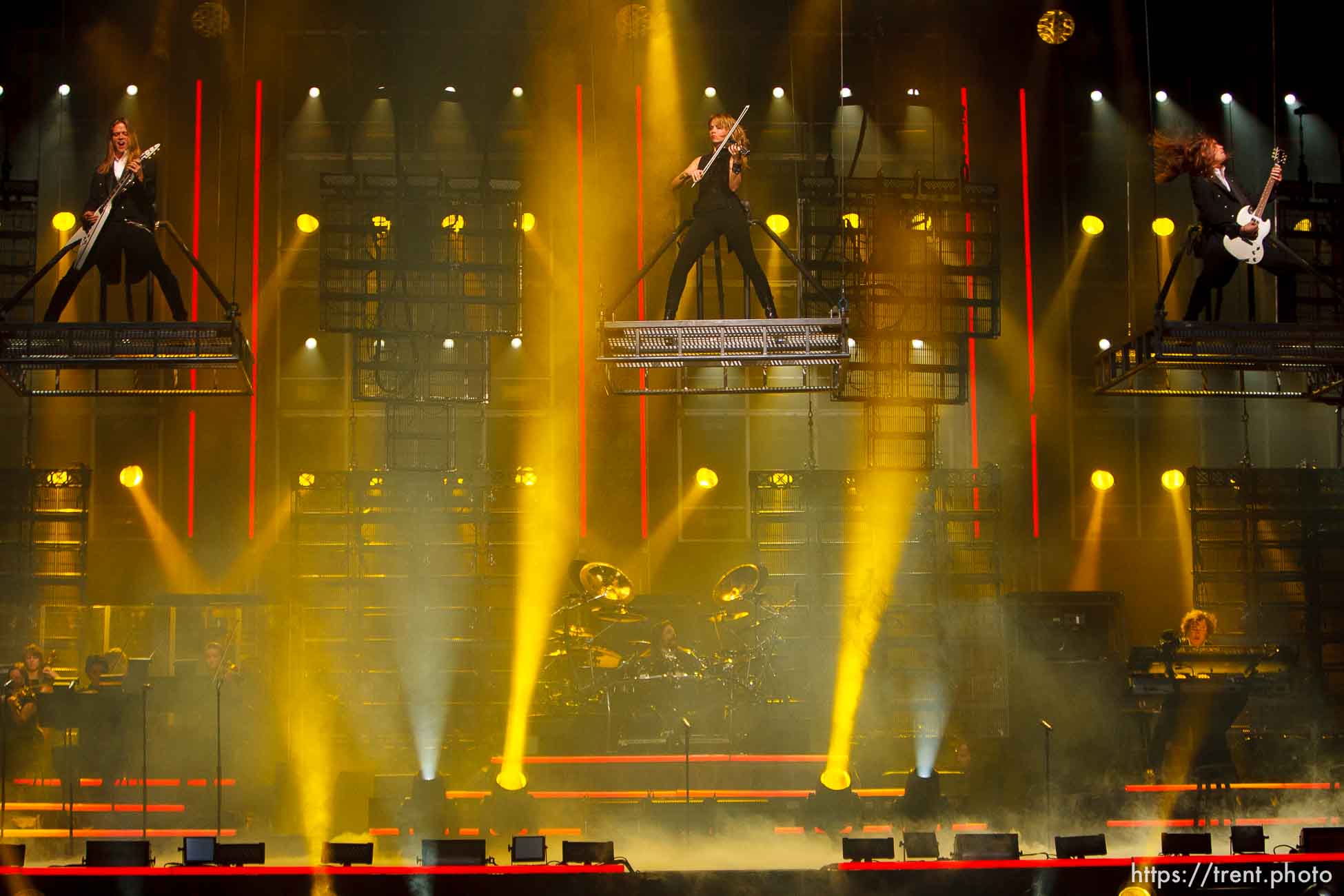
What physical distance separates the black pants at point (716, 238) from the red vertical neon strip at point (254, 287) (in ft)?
24.0

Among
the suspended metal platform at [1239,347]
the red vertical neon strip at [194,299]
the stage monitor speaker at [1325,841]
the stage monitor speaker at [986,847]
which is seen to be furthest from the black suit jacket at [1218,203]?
the red vertical neon strip at [194,299]

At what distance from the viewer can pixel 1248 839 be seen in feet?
28.2

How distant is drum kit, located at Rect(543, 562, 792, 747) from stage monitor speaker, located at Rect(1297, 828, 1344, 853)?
5425 mm

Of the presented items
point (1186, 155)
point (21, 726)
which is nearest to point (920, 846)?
point (1186, 155)

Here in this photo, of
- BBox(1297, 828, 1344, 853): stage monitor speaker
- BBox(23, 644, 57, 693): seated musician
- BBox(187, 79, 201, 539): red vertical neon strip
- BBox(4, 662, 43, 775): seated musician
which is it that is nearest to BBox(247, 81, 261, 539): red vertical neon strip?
BBox(187, 79, 201, 539): red vertical neon strip

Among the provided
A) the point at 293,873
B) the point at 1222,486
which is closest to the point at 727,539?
the point at 1222,486

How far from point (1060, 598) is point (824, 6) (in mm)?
6922

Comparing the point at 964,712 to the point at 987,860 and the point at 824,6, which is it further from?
the point at 824,6

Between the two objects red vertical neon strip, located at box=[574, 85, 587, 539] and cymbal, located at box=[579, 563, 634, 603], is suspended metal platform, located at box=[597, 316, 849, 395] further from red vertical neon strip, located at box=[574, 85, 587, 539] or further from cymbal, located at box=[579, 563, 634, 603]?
red vertical neon strip, located at box=[574, 85, 587, 539]

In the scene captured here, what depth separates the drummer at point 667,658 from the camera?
12.6 meters

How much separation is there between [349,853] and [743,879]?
2.45 metres

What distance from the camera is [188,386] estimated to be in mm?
14562

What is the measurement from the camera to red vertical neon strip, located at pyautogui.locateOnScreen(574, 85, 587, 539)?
15.0 m

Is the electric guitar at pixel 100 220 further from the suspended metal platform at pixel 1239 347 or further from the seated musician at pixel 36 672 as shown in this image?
the suspended metal platform at pixel 1239 347
